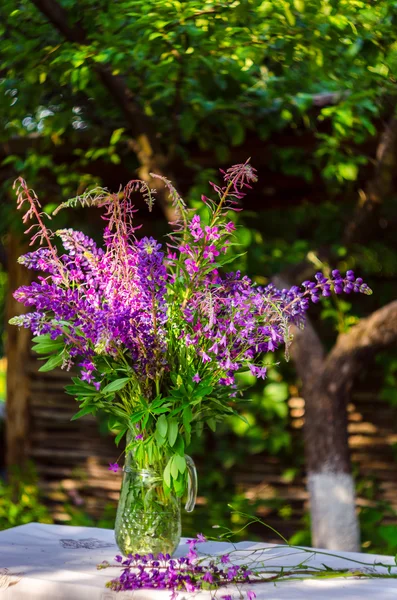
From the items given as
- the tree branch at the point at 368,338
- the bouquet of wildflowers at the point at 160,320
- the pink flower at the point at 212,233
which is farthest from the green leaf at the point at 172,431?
the tree branch at the point at 368,338

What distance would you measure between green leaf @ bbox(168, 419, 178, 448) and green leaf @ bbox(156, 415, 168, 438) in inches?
0.4

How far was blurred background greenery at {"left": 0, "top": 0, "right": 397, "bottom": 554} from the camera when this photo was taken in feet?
10.4

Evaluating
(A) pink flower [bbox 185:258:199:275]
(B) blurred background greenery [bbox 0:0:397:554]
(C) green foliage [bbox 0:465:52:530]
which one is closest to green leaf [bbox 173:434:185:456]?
(A) pink flower [bbox 185:258:199:275]

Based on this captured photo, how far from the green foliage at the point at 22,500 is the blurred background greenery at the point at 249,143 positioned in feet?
0.04

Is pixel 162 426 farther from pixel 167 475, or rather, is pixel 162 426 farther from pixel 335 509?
pixel 335 509

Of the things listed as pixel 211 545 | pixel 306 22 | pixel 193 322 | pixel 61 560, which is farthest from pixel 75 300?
pixel 306 22

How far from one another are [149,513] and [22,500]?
339cm

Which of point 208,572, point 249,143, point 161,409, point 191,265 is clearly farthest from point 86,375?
point 249,143

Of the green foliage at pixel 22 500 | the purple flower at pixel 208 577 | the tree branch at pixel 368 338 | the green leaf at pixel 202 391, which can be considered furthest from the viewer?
the green foliage at pixel 22 500

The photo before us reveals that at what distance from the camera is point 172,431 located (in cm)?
168

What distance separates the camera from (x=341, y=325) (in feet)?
13.6

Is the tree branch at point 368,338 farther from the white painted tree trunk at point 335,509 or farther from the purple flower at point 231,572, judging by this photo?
the purple flower at point 231,572

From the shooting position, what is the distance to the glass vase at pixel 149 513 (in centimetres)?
173

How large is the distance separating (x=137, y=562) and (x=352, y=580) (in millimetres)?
462
